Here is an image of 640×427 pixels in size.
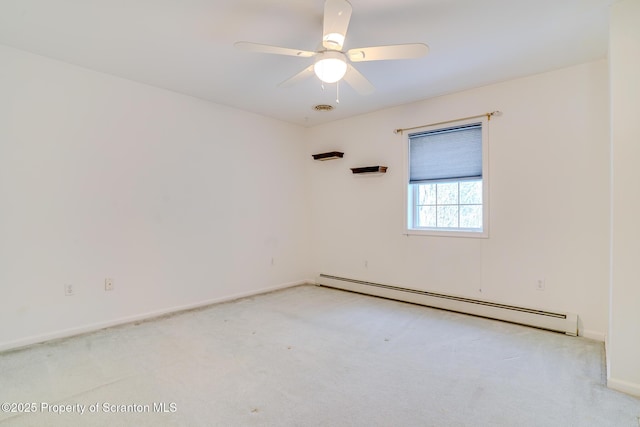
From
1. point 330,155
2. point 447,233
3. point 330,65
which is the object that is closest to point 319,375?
point 330,65

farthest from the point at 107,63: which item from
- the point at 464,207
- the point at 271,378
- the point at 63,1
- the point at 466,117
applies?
the point at 464,207

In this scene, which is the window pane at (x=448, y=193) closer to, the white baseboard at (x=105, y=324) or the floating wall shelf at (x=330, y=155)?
the floating wall shelf at (x=330, y=155)

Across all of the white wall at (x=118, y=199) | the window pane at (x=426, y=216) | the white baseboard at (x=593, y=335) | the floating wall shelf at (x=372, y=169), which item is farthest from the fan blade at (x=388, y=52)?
the white baseboard at (x=593, y=335)

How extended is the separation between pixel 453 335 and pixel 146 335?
2900 millimetres

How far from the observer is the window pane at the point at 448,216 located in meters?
3.97

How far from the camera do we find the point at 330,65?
2.19 meters

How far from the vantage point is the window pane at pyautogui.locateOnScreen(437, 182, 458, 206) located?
3.97m

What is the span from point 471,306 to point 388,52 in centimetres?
290

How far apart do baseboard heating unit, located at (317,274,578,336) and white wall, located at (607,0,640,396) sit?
101 centimetres

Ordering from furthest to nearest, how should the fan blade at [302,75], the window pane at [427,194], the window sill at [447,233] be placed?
1. the window pane at [427,194]
2. the window sill at [447,233]
3. the fan blade at [302,75]

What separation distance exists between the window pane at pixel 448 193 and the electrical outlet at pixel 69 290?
411cm

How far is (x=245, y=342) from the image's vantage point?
2.88 m

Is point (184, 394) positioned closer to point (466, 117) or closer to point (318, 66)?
point (318, 66)

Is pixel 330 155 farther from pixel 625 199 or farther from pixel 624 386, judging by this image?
pixel 624 386
